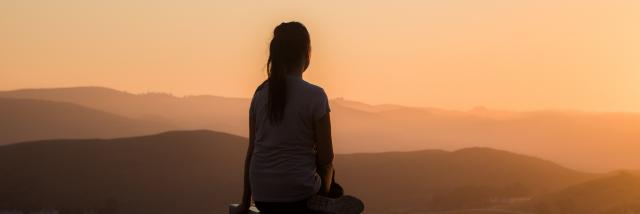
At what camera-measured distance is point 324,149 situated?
4.14 metres

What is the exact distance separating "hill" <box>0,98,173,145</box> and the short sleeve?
129 m

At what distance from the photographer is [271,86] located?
4293 millimetres

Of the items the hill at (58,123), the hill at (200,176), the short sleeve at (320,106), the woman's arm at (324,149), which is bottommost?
the woman's arm at (324,149)

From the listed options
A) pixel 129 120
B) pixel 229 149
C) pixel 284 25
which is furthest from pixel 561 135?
pixel 284 25

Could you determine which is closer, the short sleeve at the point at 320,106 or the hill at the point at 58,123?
the short sleeve at the point at 320,106

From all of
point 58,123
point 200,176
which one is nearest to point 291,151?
point 200,176

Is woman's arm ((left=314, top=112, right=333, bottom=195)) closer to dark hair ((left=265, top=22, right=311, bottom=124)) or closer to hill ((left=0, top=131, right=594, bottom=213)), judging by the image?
dark hair ((left=265, top=22, right=311, bottom=124))

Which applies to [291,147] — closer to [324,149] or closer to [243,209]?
[324,149]

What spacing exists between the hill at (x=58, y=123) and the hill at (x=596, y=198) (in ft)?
361

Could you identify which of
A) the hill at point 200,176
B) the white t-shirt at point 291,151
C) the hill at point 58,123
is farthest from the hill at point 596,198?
the hill at point 58,123

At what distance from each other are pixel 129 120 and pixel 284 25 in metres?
164

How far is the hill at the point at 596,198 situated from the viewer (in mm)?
22939

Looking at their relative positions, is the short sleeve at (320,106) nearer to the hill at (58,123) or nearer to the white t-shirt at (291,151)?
the white t-shirt at (291,151)

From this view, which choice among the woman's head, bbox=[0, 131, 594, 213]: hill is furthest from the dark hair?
bbox=[0, 131, 594, 213]: hill
